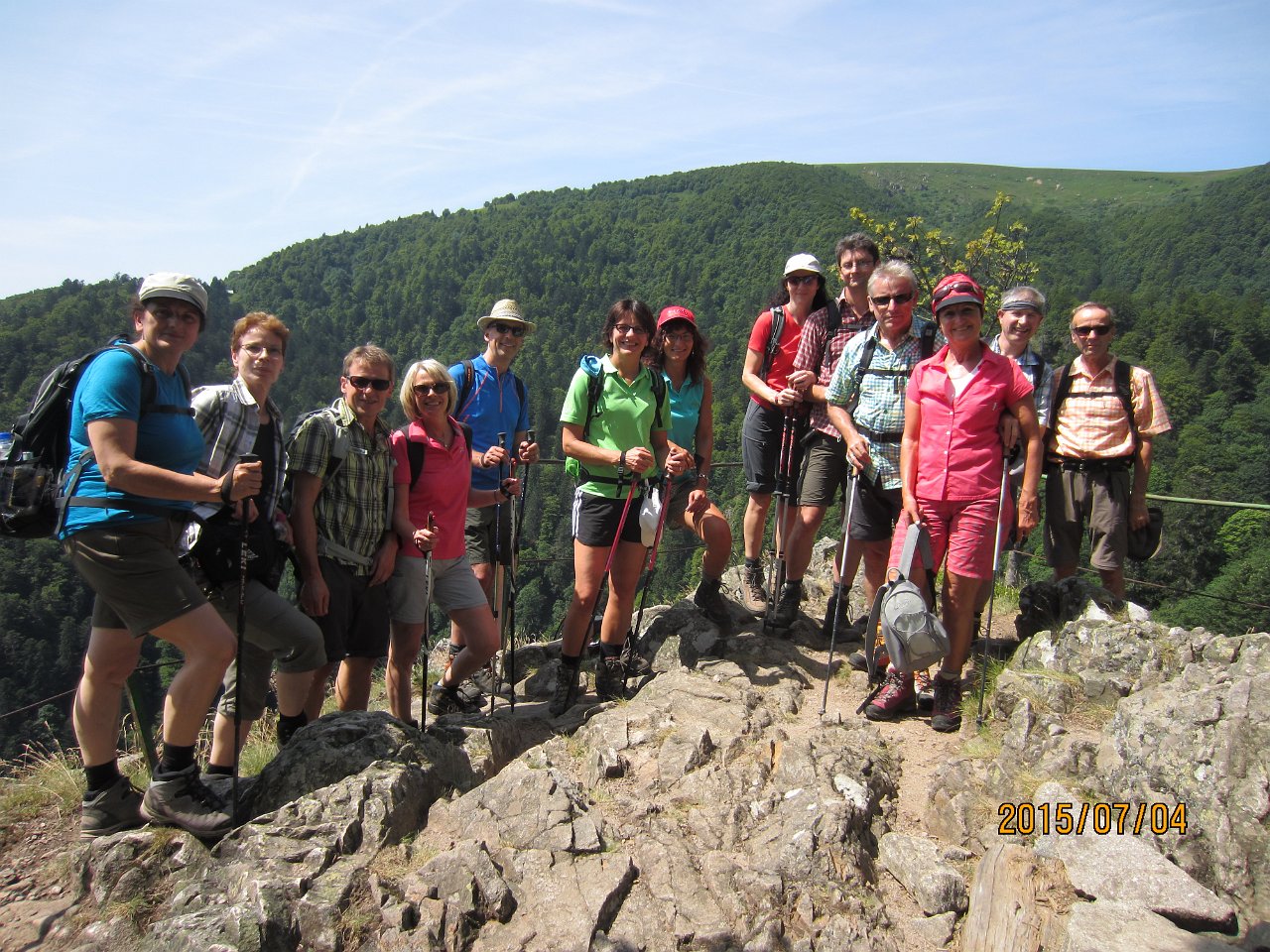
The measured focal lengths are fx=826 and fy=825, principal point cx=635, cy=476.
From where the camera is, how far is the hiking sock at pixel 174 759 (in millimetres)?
3170

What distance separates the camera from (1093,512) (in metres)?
5.10

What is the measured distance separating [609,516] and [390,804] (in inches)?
73.3

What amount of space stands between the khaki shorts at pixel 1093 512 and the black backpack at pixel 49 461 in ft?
16.1

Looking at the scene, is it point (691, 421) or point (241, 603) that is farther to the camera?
point (691, 421)

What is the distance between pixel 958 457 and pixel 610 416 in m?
1.79

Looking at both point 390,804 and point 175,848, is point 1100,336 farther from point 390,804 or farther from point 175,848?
point 175,848

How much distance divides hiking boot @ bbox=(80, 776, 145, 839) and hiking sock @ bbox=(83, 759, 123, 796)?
0.5 inches

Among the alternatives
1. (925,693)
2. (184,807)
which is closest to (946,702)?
(925,693)

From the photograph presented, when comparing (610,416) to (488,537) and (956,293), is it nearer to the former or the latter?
(488,537)

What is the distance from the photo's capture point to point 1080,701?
13.0 feet

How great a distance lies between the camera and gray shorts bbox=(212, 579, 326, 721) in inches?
137

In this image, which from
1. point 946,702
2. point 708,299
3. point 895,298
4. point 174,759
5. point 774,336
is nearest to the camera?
point 174,759

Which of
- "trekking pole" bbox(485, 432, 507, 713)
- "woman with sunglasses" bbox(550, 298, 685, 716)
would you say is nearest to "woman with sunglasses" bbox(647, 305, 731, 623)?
"woman with sunglasses" bbox(550, 298, 685, 716)

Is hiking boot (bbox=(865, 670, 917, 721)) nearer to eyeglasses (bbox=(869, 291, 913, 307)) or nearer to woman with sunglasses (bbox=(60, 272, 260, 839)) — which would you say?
eyeglasses (bbox=(869, 291, 913, 307))
